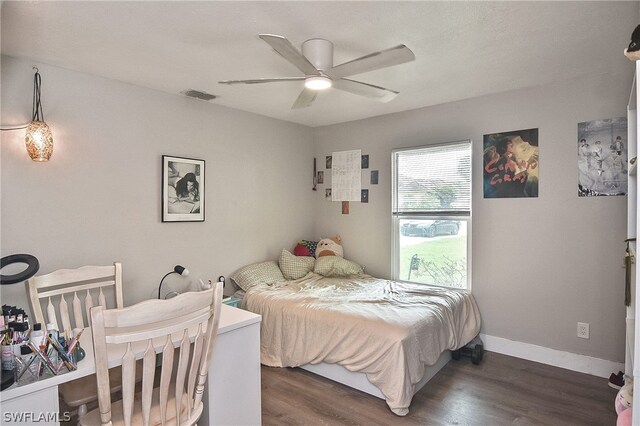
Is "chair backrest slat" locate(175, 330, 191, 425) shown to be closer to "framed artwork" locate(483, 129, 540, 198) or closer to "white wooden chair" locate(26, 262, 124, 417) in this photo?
"white wooden chair" locate(26, 262, 124, 417)

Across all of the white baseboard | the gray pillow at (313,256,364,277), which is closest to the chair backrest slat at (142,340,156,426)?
the gray pillow at (313,256,364,277)

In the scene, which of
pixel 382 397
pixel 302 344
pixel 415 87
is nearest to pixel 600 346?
pixel 382 397

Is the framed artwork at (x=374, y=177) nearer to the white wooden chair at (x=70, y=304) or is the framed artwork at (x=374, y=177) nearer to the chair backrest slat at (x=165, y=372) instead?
the white wooden chair at (x=70, y=304)

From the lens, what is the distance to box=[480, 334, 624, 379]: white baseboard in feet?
9.24

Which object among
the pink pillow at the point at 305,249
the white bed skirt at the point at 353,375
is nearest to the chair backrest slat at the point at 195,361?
the white bed skirt at the point at 353,375

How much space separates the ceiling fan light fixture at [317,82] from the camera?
216cm

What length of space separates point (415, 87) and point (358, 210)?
163 centimetres

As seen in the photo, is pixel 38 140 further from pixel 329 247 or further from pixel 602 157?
pixel 602 157

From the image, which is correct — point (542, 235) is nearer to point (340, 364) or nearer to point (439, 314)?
point (439, 314)

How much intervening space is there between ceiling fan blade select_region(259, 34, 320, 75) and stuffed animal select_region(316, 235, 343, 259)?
8.14 ft

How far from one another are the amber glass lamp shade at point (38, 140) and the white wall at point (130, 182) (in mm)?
108

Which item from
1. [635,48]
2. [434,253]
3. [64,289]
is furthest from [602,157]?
[64,289]

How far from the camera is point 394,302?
2984 mm

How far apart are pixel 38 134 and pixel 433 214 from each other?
3378 mm
